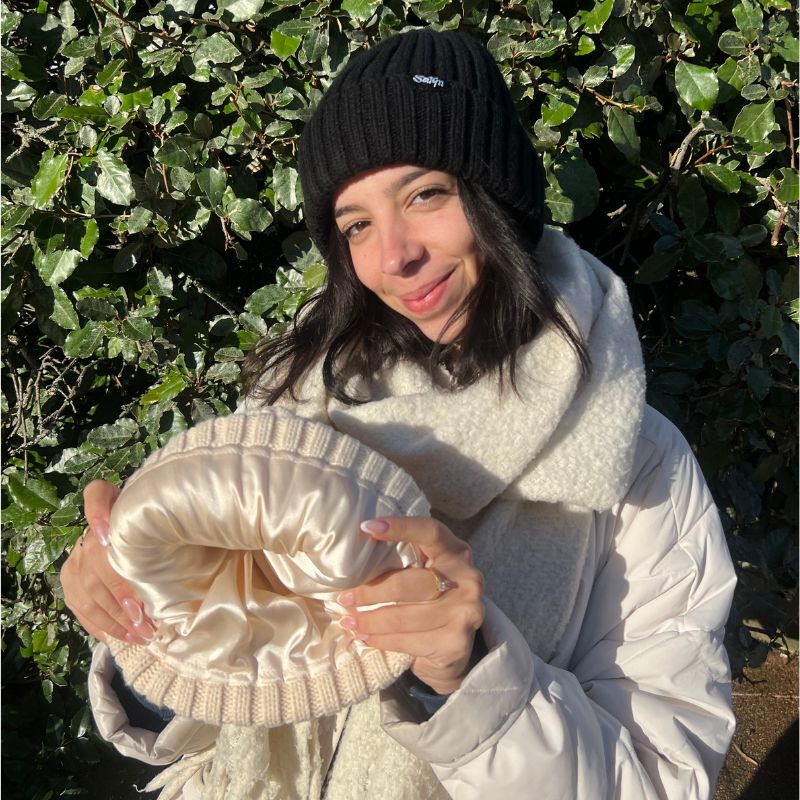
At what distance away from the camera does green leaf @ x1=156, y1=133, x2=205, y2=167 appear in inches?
60.1

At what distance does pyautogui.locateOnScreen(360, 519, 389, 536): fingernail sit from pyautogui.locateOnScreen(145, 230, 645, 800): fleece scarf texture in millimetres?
285

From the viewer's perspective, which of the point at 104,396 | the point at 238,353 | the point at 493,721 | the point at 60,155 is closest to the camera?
the point at 493,721

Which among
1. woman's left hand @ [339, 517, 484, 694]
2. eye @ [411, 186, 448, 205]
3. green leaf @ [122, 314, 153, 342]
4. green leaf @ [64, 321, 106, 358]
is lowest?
green leaf @ [64, 321, 106, 358]

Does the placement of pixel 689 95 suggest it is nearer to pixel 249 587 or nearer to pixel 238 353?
pixel 238 353

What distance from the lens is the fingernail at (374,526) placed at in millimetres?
790

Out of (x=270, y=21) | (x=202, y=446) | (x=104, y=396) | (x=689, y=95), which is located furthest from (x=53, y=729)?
(x=689, y=95)

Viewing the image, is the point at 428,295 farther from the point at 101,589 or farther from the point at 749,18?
the point at 749,18

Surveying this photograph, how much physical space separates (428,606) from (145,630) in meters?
0.36

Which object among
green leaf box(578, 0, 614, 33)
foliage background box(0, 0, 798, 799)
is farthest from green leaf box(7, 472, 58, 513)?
green leaf box(578, 0, 614, 33)

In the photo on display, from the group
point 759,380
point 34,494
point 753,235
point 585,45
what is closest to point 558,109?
point 585,45

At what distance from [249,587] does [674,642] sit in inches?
24.9

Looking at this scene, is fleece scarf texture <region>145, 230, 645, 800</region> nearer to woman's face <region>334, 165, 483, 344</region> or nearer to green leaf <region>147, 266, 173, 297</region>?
woman's face <region>334, 165, 483, 344</region>

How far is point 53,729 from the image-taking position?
2076 mm

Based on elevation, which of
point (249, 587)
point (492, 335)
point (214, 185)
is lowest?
point (249, 587)
